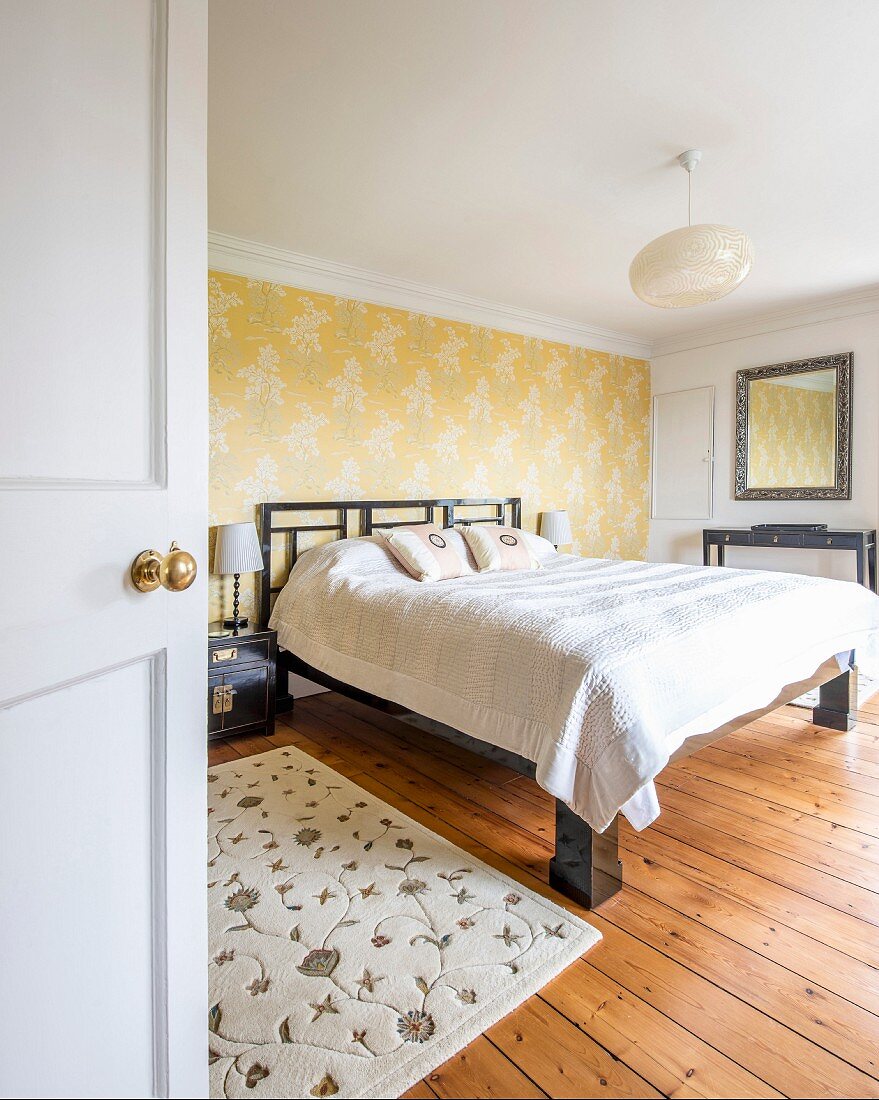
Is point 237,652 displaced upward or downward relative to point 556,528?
downward

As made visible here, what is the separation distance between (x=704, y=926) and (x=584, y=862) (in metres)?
0.34

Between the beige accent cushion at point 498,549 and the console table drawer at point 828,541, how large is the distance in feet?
6.77

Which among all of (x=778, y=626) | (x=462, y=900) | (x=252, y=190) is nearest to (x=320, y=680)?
(x=462, y=900)

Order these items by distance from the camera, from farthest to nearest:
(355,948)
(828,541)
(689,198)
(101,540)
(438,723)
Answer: (828,541) → (689,198) → (438,723) → (355,948) → (101,540)

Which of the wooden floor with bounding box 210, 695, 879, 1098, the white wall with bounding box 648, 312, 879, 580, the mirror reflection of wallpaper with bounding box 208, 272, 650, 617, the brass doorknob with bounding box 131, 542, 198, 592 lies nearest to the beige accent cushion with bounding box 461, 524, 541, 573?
the mirror reflection of wallpaper with bounding box 208, 272, 650, 617

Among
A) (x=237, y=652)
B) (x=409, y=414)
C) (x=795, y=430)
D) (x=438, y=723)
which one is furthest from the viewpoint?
(x=795, y=430)

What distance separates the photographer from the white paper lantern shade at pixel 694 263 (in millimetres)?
2428

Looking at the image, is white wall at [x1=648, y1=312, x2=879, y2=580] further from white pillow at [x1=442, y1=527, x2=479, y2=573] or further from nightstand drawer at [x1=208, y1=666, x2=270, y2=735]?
nightstand drawer at [x1=208, y1=666, x2=270, y2=735]

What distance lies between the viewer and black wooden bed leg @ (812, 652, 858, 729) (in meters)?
3.12

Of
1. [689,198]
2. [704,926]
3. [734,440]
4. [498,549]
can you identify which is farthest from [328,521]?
[734,440]

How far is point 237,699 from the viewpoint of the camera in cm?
310

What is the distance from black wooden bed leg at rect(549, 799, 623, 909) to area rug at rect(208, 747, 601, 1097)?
86 millimetres

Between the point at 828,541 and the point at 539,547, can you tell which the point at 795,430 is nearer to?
the point at 828,541

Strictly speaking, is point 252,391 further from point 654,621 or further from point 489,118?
point 654,621
